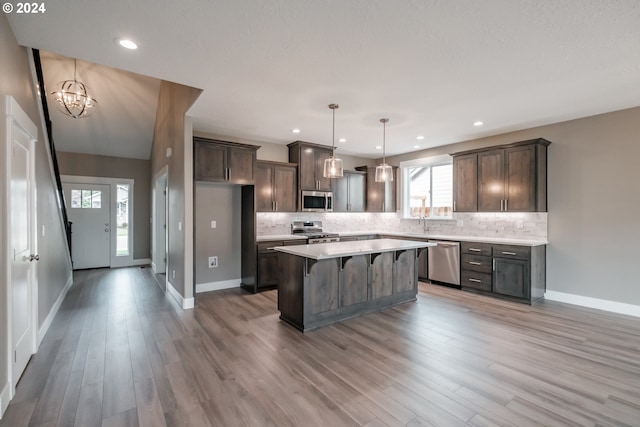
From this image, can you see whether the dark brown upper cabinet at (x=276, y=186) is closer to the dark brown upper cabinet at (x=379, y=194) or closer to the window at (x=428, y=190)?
the dark brown upper cabinet at (x=379, y=194)

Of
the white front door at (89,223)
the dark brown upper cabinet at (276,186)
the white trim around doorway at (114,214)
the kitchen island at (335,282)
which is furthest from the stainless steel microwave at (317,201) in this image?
the white front door at (89,223)

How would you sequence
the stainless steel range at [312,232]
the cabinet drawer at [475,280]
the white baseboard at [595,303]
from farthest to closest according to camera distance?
the stainless steel range at [312,232] → the cabinet drawer at [475,280] → the white baseboard at [595,303]

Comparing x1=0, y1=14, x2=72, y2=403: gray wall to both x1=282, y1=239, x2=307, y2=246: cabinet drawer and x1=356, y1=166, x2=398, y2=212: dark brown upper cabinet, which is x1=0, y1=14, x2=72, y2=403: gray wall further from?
x1=356, y1=166, x2=398, y2=212: dark brown upper cabinet

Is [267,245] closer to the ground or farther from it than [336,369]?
farther from it

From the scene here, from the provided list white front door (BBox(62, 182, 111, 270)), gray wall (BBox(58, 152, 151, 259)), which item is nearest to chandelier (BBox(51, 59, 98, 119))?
gray wall (BBox(58, 152, 151, 259))

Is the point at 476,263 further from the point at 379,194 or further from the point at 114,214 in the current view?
the point at 114,214

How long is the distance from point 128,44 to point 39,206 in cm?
206

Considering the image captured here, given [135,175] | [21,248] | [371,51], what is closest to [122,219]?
[135,175]

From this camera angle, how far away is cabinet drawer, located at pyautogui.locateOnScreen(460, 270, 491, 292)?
483 cm

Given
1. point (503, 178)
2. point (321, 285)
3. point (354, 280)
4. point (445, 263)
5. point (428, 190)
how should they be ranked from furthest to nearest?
point (428, 190)
point (445, 263)
point (503, 178)
point (354, 280)
point (321, 285)

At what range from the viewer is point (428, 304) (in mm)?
4422

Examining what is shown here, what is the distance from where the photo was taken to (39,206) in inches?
127

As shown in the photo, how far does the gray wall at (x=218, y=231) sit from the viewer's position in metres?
5.11

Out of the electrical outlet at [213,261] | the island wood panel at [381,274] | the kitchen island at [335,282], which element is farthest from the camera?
the electrical outlet at [213,261]
